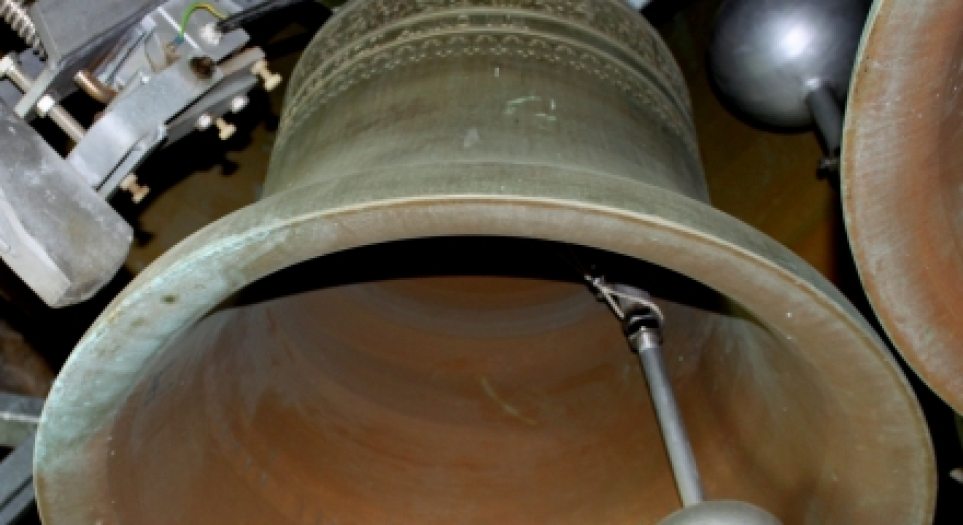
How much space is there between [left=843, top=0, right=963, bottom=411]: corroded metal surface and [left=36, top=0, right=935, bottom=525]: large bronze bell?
0.16 feet

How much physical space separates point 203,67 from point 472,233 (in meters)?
0.50

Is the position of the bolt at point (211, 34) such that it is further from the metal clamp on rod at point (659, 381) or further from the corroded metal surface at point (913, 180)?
the corroded metal surface at point (913, 180)

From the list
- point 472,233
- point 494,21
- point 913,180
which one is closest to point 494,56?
point 494,21

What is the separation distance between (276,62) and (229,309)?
50.5 inches

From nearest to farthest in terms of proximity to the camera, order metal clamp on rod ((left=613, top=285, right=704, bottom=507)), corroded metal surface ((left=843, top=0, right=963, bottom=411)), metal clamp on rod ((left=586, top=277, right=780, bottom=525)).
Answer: corroded metal surface ((left=843, top=0, right=963, bottom=411))
metal clamp on rod ((left=586, top=277, right=780, bottom=525))
metal clamp on rod ((left=613, top=285, right=704, bottom=507))

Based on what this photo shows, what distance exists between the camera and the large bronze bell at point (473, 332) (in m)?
1.15

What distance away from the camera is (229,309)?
1550mm

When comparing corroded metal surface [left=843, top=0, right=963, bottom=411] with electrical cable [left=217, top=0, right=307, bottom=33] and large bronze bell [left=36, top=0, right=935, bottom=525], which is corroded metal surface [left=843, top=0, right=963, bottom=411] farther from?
electrical cable [left=217, top=0, right=307, bottom=33]

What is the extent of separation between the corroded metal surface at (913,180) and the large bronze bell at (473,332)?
0.05 metres

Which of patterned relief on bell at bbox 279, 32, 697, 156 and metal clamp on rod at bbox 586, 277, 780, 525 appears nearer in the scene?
metal clamp on rod at bbox 586, 277, 780, 525

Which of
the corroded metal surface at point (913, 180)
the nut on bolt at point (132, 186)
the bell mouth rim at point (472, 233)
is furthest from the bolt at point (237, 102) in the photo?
the corroded metal surface at point (913, 180)

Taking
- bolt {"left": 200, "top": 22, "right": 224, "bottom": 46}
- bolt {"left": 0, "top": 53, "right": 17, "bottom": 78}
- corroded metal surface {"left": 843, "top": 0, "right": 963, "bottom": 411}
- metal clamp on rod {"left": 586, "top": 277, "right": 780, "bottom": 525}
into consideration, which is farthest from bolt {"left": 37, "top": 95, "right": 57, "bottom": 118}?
corroded metal surface {"left": 843, "top": 0, "right": 963, "bottom": 411}

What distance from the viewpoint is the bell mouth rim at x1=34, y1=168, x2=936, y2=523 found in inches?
43.5

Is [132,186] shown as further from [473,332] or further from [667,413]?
[667,413]
